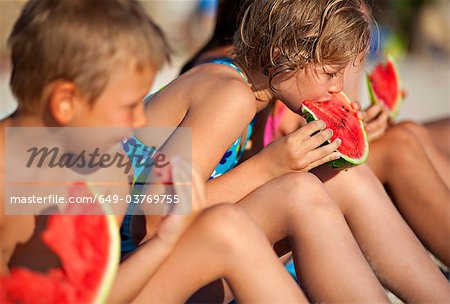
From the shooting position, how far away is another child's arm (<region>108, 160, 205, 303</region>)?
7.12 ft

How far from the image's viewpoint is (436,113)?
7.68 metres

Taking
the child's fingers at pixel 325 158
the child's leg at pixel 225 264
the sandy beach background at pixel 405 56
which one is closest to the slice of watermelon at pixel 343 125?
the child's fingers at pixel 325 158

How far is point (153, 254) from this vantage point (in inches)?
86.0

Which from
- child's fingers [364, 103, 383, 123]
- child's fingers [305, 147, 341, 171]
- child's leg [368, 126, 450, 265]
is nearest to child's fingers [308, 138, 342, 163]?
child's fingers [305, 147, 341, 171]

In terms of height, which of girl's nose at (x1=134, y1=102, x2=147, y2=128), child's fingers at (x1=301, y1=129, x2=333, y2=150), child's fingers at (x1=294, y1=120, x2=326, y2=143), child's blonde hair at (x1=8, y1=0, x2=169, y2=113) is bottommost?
child's fingers at (x1=301, y1=129, x2=333, y2=150)

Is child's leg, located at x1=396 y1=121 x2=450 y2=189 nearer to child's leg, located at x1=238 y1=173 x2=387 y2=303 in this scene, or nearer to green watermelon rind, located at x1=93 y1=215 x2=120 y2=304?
child's leg, located at x1=238 y1=173 x2=387 y2=303

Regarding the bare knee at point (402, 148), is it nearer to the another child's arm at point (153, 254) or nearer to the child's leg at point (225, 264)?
the child's leg at point (225, 264)

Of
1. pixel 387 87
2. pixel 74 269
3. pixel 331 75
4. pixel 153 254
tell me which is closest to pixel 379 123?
pixel 387 87

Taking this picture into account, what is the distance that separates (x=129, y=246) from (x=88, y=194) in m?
0.70

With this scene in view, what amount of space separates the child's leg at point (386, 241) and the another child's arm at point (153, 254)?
0.96 meters

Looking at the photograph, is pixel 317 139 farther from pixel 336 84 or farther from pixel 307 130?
pixel 336 84

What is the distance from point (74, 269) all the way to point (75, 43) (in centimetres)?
68

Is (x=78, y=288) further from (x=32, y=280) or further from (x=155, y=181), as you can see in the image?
(x=155, y=181)

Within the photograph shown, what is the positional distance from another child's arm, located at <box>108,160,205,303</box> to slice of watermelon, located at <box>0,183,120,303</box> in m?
0.15
